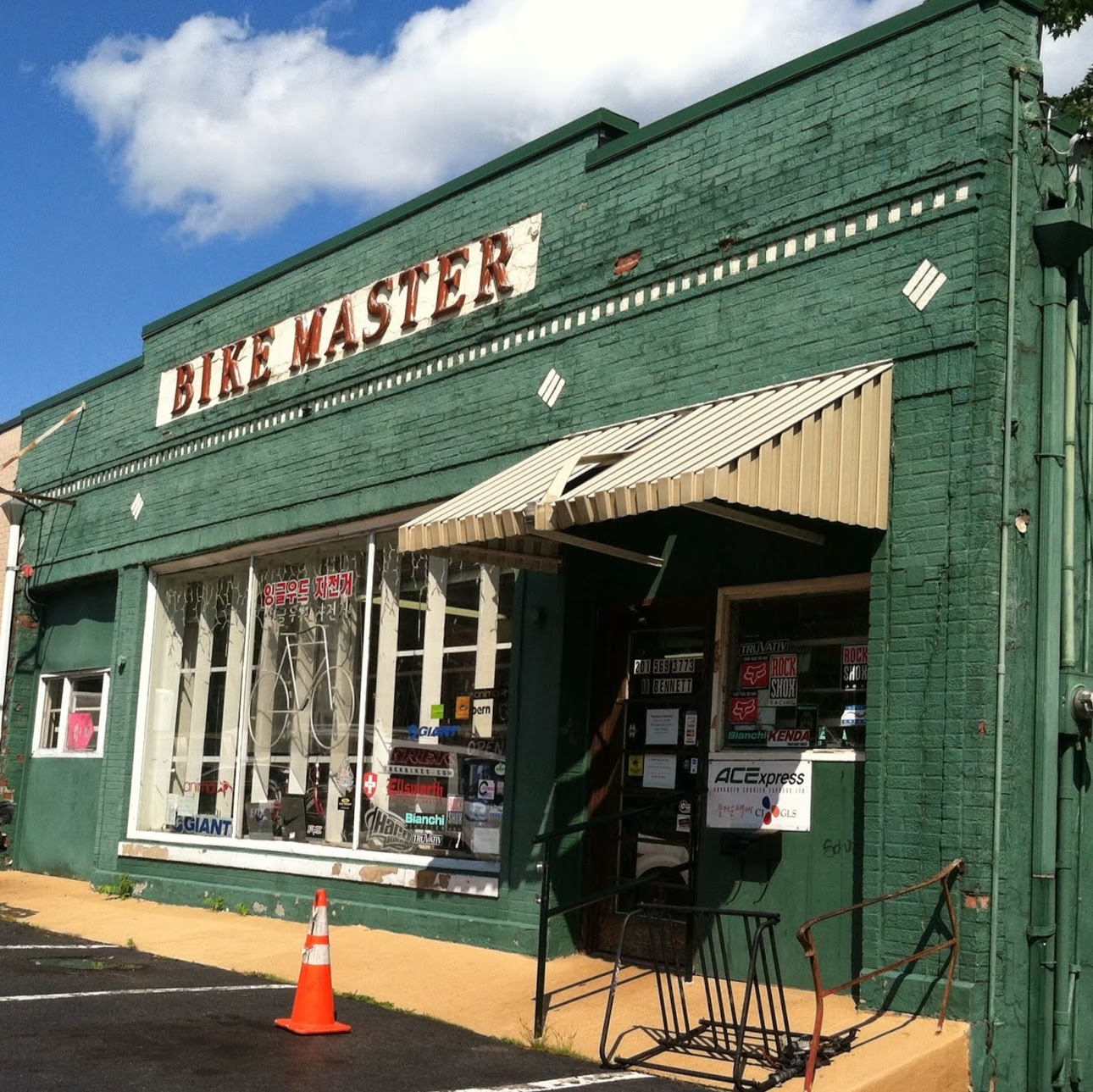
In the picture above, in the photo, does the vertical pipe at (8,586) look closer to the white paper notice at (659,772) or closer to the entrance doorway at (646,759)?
the entrance doorway at (646,759)

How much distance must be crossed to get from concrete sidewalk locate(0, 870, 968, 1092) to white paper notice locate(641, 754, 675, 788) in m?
1.24

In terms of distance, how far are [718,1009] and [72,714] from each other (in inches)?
444

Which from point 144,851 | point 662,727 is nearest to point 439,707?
point 662,727

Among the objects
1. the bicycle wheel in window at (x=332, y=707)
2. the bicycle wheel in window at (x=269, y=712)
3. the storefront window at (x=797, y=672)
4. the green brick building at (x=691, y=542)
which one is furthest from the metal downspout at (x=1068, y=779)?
the bicycle wheel in window at (x=269, y=712)

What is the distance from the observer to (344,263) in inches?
537

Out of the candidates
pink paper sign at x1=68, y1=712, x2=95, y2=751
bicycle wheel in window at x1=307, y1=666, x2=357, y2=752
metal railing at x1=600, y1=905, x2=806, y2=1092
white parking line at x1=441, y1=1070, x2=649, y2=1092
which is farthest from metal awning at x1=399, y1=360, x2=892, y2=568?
pink paper sign at x1=68, y1=712, x2=95, y2=751

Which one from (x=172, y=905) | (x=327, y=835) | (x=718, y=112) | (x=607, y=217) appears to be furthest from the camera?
(x=172, y=905)

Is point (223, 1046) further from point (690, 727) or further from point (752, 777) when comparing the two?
point (690, 727)

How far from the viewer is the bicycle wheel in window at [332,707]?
13.0 m

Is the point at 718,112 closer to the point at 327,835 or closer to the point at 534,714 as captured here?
the point at 534,714

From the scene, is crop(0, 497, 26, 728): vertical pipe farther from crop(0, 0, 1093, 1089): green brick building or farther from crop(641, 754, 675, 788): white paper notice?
crop(641, 754, 675, 788): white paper notice

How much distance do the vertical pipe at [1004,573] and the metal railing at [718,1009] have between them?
110cm

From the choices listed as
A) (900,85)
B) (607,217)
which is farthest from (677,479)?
(607,217)

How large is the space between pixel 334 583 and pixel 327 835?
2223 millimetres
